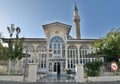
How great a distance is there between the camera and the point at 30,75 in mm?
13758

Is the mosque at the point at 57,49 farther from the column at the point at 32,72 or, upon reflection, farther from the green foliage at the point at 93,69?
the column at the point at 32,72

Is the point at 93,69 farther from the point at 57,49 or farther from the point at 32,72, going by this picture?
the point at 57,49

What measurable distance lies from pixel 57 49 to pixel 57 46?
26.7 inches

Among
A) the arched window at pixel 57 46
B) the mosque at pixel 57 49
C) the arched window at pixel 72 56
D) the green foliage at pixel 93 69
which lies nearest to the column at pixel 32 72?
the green foliage at pixel 93 69

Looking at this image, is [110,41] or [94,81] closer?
[94,81]

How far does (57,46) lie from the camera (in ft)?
107

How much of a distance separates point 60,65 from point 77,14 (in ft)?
73.0

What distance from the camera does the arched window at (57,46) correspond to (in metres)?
32.1

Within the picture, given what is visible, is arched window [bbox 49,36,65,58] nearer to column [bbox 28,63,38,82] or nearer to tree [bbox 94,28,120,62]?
tree [bbox 94,28,120,62]

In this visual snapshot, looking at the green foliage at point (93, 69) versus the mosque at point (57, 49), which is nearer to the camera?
the green foliage at point (93, 69)

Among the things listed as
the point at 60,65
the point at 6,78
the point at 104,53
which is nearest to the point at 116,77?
the point at 104,53

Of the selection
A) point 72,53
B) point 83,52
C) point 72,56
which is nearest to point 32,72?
point 72,56

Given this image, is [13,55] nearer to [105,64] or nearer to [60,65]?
[105,64]

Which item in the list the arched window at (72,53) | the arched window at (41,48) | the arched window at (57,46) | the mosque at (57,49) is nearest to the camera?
the mosque at (57,49)
